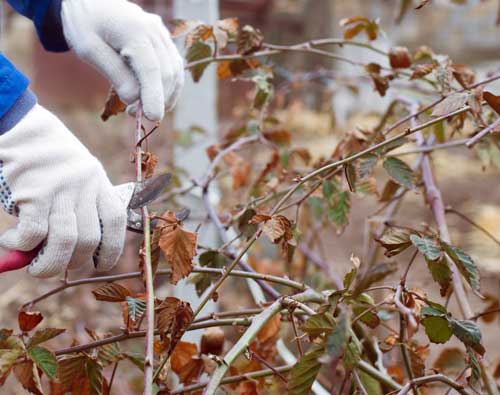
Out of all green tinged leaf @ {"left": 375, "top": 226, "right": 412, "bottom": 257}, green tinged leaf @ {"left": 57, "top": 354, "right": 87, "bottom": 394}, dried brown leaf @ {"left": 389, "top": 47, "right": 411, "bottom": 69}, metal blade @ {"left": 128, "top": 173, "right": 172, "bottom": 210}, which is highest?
dried brown leaf @ {"left": 389, "top": 47, "right": 411, "bottom": 69}

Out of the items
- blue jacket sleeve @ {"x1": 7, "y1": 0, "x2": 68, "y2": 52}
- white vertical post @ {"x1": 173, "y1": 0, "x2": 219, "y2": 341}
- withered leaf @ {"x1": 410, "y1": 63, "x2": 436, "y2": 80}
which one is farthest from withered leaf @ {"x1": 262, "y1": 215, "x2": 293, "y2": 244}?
white vertical post @ {"x1": 173, "y1": 0, "x2": 219, "y2": 341}

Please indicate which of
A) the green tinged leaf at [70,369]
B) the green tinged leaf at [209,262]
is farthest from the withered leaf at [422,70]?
the green tinged leaf at [70,369]

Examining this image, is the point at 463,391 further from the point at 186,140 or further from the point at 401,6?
the point at 186,140

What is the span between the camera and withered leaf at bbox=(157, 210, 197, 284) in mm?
851

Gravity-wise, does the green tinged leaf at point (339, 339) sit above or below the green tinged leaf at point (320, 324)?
above

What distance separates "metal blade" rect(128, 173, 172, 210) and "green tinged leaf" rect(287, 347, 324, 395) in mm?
296

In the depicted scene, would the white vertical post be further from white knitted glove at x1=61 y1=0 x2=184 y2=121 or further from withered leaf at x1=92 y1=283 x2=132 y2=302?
withered leaf at x1=92 y1=283 x2=132 y2=302

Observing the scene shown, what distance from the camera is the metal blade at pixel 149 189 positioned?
953 mm

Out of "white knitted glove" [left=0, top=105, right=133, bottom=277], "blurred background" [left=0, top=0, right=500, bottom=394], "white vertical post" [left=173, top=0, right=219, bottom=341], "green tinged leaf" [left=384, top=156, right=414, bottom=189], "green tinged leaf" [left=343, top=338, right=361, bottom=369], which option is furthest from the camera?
"blurred background" [left=0, top=0, right=500, bottom=394]

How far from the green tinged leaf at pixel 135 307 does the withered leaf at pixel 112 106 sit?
485 mm

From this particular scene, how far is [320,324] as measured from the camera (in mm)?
785

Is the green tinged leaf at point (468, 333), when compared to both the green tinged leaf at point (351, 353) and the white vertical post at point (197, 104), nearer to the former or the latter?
the green tinged leaf at point (351, 353)

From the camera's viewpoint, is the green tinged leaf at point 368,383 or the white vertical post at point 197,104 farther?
the white vertical post at point 197,104

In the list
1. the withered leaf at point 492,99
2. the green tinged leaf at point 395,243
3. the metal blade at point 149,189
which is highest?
the withered leaf at point 492,99
